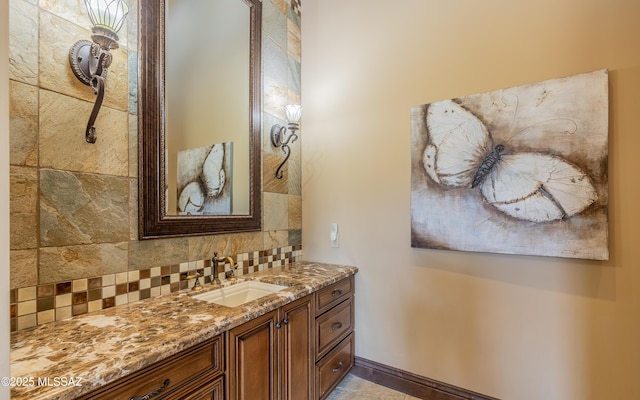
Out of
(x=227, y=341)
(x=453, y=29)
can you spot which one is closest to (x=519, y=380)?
(x=227, y=341)

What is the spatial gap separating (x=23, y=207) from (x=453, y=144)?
7.23ft

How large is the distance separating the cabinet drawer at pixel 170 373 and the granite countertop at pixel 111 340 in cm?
5

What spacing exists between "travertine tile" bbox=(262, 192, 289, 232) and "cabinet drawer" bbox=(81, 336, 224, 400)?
3.77 ft

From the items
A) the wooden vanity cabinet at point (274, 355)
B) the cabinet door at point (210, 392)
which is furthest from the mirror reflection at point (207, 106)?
the cabinet door at point (210, 392)

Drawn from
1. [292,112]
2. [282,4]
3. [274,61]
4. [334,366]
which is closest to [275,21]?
[282,4]

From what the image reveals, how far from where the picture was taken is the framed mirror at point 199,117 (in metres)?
1.51

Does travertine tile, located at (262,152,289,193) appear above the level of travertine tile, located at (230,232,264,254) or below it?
above

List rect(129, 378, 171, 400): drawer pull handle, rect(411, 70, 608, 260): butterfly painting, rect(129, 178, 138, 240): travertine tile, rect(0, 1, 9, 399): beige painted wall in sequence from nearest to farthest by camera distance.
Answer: rect(0, 1, 9, 399): beige painted wall < rect(129, 378, 171, 400): drawer pull handle < rect(129, 178, 138, 240): travertine tile < rect(411, 70, 608, 260): butterfly painting

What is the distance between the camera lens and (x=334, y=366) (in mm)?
2043

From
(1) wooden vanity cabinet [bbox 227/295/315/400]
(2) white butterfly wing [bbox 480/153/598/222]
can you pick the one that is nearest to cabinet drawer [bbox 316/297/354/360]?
(1) wooden vanity cabinet [bbox 227/295/315/400]

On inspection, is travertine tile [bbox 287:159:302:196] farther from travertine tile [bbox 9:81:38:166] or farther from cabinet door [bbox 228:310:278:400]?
travertine tile [bbox 9:81:38:166]

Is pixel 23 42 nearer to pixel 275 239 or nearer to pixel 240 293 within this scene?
pixel 240 293

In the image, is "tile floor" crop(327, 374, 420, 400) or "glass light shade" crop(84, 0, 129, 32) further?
"tile floor" crop(327, 374, 420, 400)

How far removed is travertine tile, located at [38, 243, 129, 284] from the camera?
116 cm
